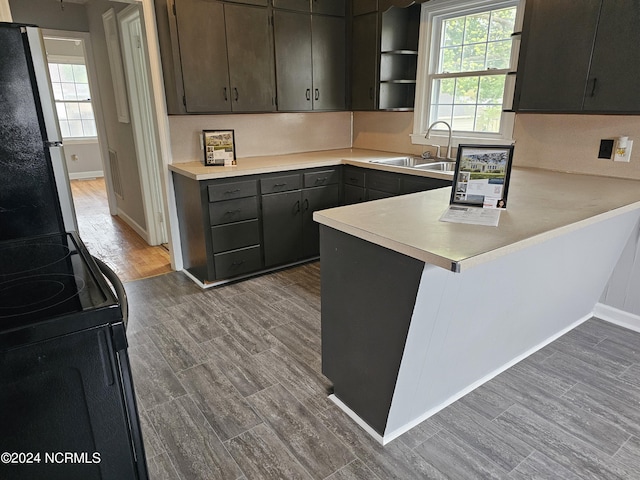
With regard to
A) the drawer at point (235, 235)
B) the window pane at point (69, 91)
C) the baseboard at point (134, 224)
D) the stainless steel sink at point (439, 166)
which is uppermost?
the window pane at point (69, 91)

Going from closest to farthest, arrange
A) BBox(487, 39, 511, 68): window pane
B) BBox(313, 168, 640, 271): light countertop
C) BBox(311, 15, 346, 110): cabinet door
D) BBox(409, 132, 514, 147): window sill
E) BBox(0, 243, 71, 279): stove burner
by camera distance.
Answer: BBox(0, 243, 71, 279): stove burner
BBox(313, 168, 640, 271): light countertop
BBox(487, 39, 511, 68): window pane
BBox(409, 132, 514, 147): window sill
BBox(311, 15, 346, 110): cabinet door

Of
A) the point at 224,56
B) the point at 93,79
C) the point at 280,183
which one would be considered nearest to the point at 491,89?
the point at 280,183

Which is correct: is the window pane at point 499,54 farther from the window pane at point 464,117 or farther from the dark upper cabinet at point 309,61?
the dark upper cabinet at point 309,61

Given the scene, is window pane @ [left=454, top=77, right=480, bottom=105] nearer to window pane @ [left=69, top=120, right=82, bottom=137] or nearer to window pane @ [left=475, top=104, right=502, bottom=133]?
window pane @ [left=475, top=104, right=502, bottom=133]

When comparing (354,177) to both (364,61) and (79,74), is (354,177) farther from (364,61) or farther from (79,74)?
(79,74)

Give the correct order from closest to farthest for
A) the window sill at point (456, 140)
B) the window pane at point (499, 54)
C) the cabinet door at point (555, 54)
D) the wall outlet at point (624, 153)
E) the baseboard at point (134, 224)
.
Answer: the cabinet door at point (555, 54)
the wall outlet at point (624, 153)
the window pane at point (499, 54)
the window sill at point (456, 140)
the baseboard at point (134, 224)

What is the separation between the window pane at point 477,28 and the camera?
10.4 ft

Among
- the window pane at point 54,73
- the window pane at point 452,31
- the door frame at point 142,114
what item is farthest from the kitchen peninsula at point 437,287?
the window pane at point 54,73

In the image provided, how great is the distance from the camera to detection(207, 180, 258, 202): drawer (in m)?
3.02

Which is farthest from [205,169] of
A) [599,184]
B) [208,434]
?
[599,184]

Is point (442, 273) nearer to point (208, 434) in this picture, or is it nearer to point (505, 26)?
point (208, 434)

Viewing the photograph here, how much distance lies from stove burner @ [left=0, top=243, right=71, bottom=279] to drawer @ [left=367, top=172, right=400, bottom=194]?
2.34 metres

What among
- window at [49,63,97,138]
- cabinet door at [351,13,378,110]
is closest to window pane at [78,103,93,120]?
window at [49,63,97,138]

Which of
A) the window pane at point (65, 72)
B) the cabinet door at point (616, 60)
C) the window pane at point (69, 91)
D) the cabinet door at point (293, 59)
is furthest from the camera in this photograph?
the window pane at point (69, 91)
